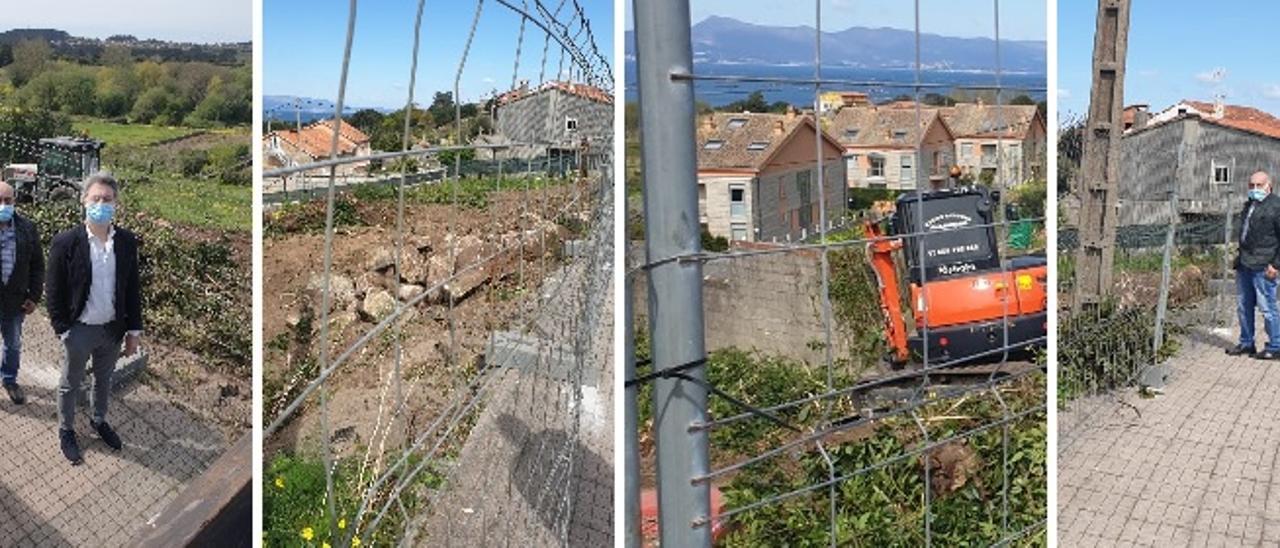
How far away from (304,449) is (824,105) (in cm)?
177

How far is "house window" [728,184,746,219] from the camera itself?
5.22ft

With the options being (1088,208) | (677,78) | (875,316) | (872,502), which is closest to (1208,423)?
(1088,208)

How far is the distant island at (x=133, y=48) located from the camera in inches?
63.7

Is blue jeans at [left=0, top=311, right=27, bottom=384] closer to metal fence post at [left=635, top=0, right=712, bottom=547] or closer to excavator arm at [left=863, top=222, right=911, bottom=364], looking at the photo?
metal fence post at [left=635, top=0, right=712, bottom=547]

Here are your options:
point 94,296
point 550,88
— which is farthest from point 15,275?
point 550,88

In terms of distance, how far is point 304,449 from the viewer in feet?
8.96

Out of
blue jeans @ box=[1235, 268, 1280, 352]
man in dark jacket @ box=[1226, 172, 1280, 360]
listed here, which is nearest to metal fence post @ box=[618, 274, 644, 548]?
man in dark jacket @ box=[1226, 172, 1280, 360]

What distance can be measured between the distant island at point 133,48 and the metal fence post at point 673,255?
64 cm

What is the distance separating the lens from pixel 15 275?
1.76m

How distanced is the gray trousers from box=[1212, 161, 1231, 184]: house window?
4.65 m

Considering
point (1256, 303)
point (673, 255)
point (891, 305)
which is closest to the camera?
point (673, 255)

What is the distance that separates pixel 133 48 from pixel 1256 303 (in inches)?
171

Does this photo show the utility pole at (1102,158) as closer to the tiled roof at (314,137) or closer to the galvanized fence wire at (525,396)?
the galvanized fence wire at (525,396)

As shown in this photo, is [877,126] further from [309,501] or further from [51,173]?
[309,501]
